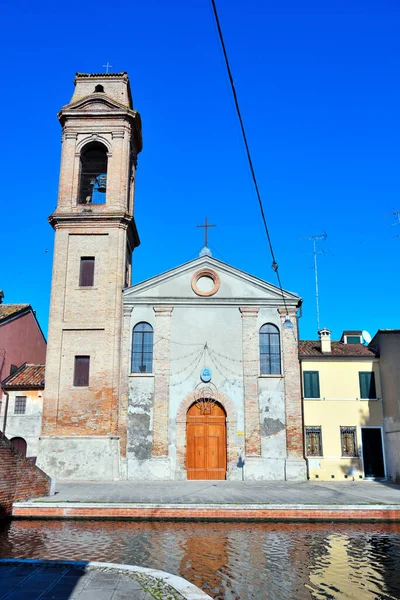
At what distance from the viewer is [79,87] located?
90.3ft

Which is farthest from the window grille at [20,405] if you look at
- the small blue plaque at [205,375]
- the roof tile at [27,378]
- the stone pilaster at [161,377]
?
the small blue plaque at [205,375]

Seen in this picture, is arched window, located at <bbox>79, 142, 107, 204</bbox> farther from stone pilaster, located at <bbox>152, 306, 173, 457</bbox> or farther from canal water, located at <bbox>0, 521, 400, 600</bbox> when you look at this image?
canal water, located at <bbox>0, 521, 400, 600</bbox>

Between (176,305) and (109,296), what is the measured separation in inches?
125

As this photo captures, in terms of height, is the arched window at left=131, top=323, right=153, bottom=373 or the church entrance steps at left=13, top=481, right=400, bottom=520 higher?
the arched window at left=131, top=323, right=153, bottom=373

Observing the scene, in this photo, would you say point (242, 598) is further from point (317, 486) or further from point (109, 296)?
point (109, 296)

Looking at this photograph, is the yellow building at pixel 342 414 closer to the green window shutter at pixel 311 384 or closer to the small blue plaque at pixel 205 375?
the green window shutter at pixel 311 384

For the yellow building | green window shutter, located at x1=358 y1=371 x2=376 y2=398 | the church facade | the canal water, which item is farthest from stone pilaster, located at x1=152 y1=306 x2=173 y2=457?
green window shutter, located at x1=358 y1=371 x2=376 y2=398

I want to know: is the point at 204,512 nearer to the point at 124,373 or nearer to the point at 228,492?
the point at 228,492

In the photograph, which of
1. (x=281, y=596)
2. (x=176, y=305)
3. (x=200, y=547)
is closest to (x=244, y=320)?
(x=176, y=305)

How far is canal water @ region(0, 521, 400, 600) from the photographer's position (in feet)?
27.8

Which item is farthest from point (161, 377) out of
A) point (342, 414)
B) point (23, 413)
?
point (342, 414)

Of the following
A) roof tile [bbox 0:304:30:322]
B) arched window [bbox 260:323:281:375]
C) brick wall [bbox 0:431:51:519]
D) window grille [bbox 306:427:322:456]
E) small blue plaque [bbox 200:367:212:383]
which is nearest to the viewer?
brick wall [bbox 0:431:51:519]

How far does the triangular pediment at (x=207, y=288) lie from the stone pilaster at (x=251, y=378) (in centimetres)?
86

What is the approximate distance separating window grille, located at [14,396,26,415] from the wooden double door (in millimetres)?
8335
